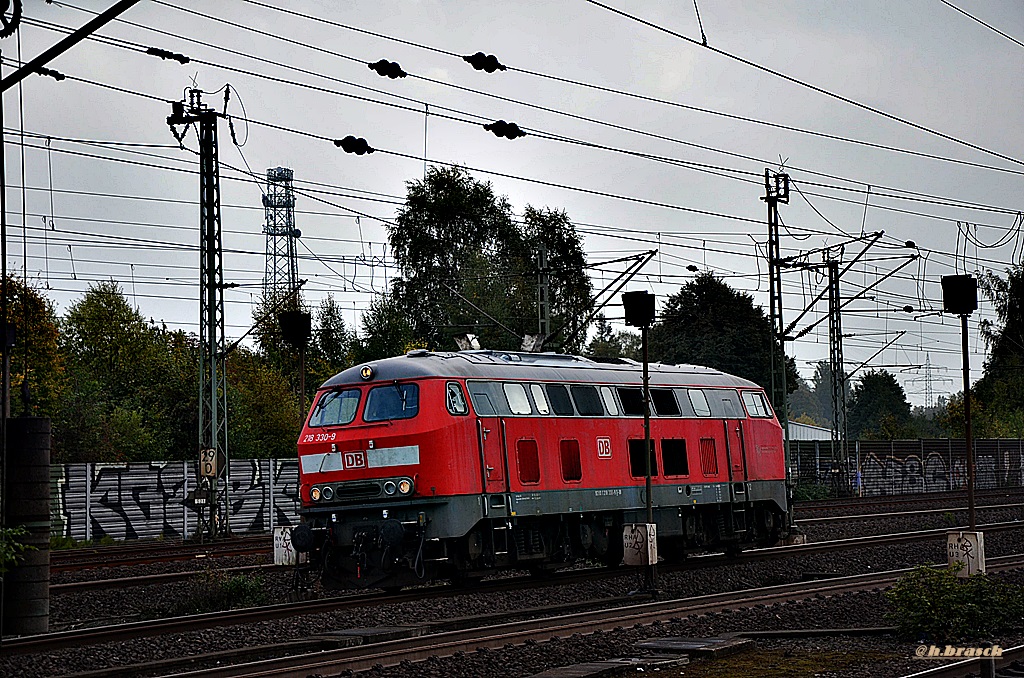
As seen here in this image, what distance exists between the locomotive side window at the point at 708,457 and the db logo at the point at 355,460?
811 cm

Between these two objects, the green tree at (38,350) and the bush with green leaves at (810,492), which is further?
the bush with green leaves at (810,492)

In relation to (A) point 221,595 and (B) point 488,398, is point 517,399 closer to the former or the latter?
(B) point 488,398

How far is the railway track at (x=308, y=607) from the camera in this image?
15.3 m

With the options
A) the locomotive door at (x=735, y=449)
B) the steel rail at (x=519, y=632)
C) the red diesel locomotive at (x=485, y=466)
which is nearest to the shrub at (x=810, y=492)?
the locomotive door at (x=735, y=449)

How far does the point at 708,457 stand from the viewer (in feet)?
84.3

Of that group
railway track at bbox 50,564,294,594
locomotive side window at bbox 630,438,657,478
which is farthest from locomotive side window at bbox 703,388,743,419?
railway track at bbox 50,564,294,594

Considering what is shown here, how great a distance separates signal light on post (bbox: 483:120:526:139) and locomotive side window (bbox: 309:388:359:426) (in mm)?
6083

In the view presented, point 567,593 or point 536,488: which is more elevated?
point 536,488

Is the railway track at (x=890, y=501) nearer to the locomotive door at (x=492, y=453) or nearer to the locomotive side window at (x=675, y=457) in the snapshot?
the locomotive side window at (x=675, y=457)

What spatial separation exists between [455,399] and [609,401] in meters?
4.18

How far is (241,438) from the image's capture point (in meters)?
44.2

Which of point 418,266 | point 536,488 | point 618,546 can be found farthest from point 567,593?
point 418,266

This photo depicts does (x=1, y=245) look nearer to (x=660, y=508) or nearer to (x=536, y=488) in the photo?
(x=536, y=488)

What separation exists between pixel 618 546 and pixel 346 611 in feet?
25.8
